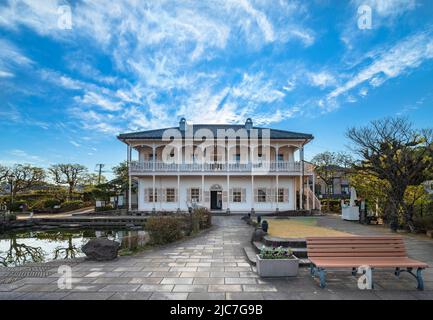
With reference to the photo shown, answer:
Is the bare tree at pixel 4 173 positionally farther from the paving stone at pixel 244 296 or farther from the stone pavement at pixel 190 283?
the paving stone at pixel 244 296

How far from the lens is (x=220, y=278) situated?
520cm

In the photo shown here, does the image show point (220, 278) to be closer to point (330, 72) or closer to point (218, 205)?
A: point (330, 72)

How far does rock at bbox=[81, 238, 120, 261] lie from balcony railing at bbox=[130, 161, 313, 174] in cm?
1492

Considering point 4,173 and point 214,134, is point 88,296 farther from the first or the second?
point 4,173

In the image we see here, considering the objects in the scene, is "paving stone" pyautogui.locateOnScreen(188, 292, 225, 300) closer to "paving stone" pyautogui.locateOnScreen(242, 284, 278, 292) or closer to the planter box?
"paving stone" pyautogui.locateOnScreen(242, 284, 278, 292)

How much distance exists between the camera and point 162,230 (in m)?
8.70

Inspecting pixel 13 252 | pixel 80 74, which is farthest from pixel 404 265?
pixel 80 74

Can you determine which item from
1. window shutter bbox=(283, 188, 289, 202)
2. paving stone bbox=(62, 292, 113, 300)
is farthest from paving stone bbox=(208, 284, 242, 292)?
window shutter bbox=(283, 188, 289, 202)

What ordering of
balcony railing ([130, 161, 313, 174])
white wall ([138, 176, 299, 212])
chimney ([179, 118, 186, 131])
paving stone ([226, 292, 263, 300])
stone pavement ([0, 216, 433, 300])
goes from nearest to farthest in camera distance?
paving stone ([226, 292, 263, 300]) → stone pavement ([0, 216, 433, 300]) → balcony railing ([130, 161, 313, 174]) → white wall ([138, 176, 299, 212]) → chimney ([179, 118, 186, 131])

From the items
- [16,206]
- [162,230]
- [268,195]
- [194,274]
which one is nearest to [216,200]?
[268,195]

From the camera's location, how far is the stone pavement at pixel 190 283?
4.32 m

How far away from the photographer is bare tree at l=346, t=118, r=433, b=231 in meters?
10.9

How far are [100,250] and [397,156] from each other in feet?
41.4
